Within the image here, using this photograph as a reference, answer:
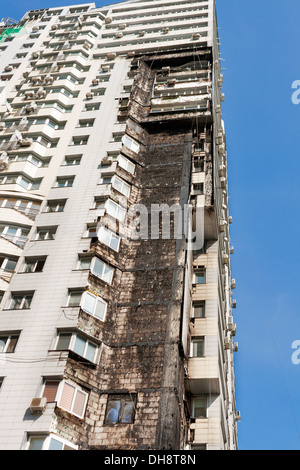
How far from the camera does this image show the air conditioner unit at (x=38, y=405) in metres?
16.5

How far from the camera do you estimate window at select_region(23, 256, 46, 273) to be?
22.8 metres

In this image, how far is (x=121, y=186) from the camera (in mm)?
27219

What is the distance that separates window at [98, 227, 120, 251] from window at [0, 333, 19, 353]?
6.66 metres

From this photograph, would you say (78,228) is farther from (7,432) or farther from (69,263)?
(7,432)

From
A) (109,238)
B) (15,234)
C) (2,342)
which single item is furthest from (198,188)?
(2,342)

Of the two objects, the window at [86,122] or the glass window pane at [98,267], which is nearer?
the glass window pane at [98,267]

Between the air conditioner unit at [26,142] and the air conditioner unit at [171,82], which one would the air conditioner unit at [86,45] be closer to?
the air conditioner unit at [171,82]

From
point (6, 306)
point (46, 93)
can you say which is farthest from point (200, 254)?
point (46, 93)

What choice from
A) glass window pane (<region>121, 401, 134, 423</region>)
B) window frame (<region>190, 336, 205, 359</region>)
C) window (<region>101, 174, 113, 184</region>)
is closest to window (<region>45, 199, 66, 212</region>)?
window (<region>101, 174, 113, 184</region>)

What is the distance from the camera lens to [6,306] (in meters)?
21.3

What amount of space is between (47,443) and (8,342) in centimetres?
537

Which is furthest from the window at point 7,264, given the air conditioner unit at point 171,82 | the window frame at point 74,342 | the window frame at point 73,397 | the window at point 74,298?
the air conditioner unit at point 171,82

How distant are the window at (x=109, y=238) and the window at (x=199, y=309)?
5.51m

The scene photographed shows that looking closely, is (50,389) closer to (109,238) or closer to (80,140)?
(109,238)
